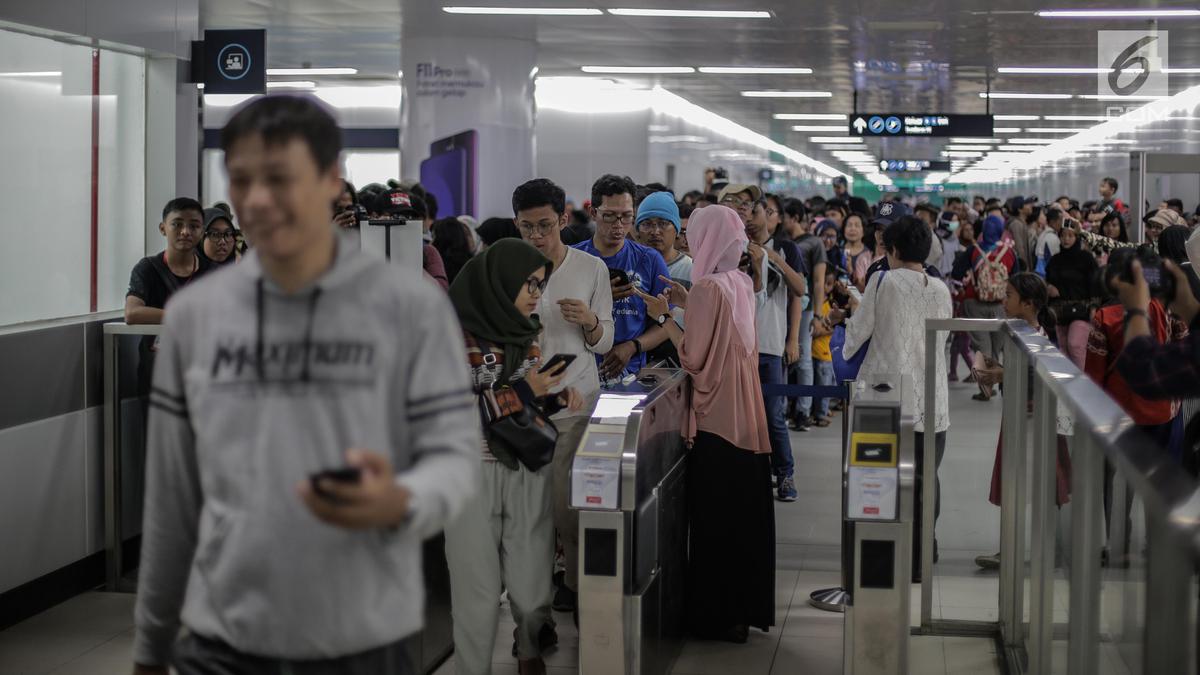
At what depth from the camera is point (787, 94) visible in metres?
20.4

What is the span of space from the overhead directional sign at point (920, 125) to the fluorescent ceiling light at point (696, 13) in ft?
24.8

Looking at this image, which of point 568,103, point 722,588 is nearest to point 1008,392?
point 722,588

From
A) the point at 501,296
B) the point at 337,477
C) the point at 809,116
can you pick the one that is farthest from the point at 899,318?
the point at 809,116

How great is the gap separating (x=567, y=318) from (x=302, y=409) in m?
2.55

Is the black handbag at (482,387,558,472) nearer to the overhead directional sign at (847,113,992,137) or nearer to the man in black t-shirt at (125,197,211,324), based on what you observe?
the man in black t-shirt at (125,197,211,324)

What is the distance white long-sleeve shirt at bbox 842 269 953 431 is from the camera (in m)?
5.85

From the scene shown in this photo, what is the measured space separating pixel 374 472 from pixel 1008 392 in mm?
3857

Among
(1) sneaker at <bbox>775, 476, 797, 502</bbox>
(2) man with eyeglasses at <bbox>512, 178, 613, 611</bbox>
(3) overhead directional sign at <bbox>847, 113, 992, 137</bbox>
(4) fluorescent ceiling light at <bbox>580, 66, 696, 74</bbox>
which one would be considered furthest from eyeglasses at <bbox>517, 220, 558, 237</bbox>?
(3) overhead directional sign at <bbox>847, 113, 992, 137</bbox>

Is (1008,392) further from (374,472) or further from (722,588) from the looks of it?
(374,472)

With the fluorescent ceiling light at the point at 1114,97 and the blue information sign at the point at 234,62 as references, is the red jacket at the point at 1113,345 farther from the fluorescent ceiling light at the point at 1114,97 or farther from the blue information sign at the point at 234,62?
the fluorescent ceiling light at the point at 1114,97

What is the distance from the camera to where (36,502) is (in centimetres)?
559

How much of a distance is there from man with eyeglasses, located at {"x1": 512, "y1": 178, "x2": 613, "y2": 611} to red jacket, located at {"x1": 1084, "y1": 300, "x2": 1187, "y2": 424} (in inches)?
81.2

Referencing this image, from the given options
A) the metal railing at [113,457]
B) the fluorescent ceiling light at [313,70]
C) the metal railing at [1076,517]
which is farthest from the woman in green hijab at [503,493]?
the fluorescent ceiling light at [313,70]

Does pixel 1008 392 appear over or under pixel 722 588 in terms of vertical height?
over
